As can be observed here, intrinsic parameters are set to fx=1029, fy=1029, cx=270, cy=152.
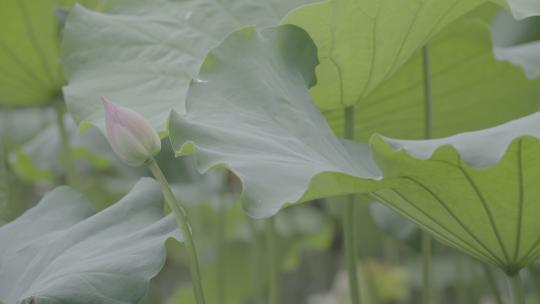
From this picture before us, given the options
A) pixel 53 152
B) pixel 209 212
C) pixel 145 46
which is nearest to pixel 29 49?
pixel 145 46

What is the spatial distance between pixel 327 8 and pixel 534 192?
31cm

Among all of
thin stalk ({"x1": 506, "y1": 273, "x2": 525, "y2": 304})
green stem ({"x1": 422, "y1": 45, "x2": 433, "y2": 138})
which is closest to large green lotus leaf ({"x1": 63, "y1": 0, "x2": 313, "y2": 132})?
green stem ({"x1": 422, "y1": 45, "x2": 433, "y2": 138})

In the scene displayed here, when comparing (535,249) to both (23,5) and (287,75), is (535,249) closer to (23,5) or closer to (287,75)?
(287,75)

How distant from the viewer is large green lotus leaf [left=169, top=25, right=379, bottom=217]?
834 millimetres

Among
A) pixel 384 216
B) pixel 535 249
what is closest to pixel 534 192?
pixel 535 249

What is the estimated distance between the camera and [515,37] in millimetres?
1736

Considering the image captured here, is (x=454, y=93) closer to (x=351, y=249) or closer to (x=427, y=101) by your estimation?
(x=427, y=101)

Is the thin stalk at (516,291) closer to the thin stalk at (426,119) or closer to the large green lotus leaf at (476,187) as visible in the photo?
the large green lotus leaf at (476,187)

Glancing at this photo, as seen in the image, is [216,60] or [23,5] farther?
[23,5]

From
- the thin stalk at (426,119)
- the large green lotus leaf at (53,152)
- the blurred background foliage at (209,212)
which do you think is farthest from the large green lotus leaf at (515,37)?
the large green lotus leaf at (53,152)

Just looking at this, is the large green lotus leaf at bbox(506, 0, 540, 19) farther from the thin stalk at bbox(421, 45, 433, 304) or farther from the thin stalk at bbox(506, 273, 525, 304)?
the thin stalk at bbox(506, 273, 525, 304)

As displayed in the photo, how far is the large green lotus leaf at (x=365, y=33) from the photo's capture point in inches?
42.6

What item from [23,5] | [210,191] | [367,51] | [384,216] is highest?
[367,51]

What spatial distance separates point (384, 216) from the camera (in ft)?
5.80
